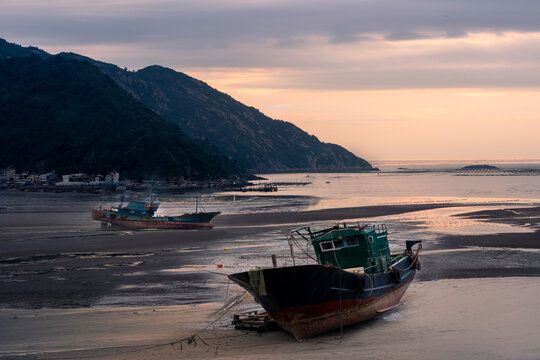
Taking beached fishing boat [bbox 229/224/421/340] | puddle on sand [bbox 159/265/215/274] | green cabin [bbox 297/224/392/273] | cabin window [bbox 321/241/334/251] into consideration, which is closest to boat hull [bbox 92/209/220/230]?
puddle on sand [bbox 159/265/215/274]

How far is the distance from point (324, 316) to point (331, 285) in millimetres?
1231

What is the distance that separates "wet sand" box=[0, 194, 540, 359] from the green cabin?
8.26 feet

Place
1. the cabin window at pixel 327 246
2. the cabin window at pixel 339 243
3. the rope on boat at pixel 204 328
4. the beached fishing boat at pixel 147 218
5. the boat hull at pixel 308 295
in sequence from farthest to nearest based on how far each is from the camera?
the beached fishing boat at pixel 147 218 < the cabin window at pixel 339 243 < the cabin window at pixel 327 246 < the boat hull at pixel 308 295 < the rope on boat at pixel 204 328

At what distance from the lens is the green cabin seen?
28.5 meters

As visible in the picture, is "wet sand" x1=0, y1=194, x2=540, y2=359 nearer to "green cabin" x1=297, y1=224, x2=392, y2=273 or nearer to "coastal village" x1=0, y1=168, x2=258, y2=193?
"green cabin" x1=297, y1=224, x2=392, y2=273

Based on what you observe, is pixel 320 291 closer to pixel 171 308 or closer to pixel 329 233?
pixel 329 233

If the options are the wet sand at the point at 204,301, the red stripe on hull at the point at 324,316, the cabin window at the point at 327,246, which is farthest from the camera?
the cabin window at the point at 327,246

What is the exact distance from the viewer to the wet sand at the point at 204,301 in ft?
74.1

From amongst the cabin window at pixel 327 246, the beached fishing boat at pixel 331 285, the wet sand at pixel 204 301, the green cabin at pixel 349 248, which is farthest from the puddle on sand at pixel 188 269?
the cabin window at pixel 327 246

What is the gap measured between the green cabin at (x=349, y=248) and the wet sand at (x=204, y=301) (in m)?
2.52

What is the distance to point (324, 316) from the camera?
80.9 feet

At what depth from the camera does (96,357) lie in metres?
21.2

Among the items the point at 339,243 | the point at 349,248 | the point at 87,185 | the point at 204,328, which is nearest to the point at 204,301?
the point at 204,328

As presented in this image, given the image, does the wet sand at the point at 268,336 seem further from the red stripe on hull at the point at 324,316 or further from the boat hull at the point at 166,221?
the boat hull at the point at 166,221
